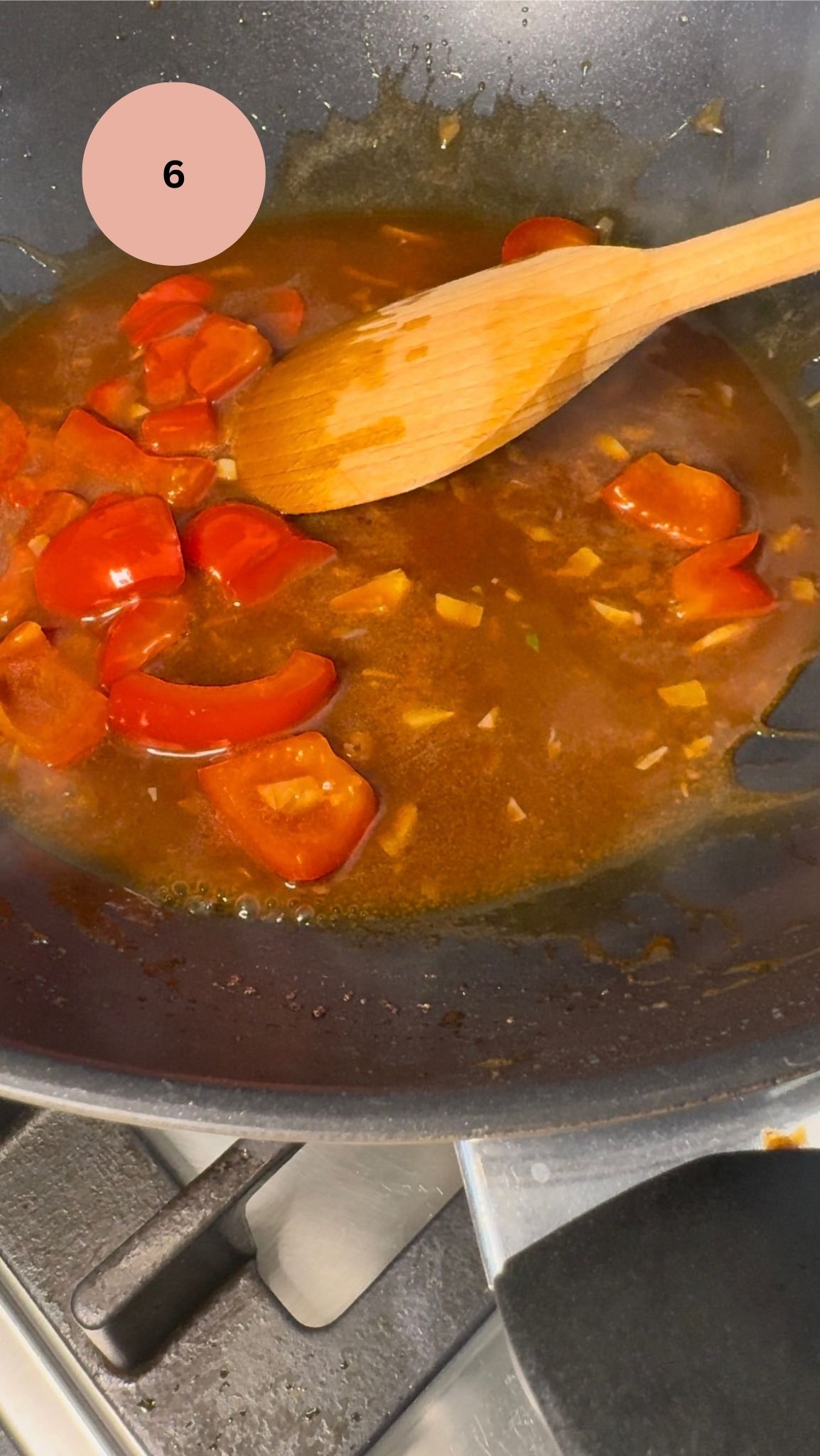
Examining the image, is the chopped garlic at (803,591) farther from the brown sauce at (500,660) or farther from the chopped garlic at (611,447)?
the chopped garlic at (611,447)

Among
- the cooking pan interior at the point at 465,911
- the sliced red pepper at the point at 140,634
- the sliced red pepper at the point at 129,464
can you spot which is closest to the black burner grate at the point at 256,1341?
the cooking pan interior at the point at 465,911

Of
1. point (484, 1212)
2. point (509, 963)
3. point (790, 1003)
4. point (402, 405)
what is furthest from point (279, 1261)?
point (402, 405)

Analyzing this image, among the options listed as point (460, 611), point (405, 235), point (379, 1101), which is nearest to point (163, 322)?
point (405, 235)

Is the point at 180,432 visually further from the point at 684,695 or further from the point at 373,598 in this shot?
the point at 684,695

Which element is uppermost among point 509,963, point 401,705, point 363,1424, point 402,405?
point 402,405

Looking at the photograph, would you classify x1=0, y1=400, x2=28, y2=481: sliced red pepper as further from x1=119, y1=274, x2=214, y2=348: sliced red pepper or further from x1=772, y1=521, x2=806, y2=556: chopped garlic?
x1=772, y1=521, x2=806, y2=556: chopped garlic

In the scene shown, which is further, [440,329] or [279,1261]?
[440,329]

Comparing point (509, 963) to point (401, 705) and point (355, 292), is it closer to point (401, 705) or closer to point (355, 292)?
point (401, 705)
